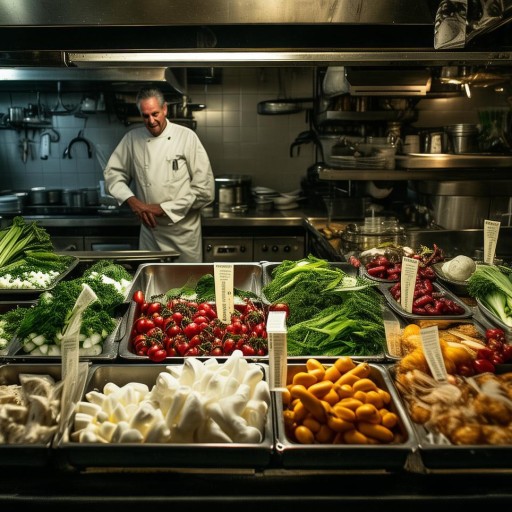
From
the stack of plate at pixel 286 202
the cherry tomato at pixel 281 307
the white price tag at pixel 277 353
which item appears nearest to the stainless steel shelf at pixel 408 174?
the stack of plate at pixel 286 202

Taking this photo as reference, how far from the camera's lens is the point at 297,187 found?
6.63 m

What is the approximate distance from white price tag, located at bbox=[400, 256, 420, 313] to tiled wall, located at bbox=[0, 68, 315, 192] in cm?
436

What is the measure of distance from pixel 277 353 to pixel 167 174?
3.61 m

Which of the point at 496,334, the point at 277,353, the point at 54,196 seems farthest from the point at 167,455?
the point at 54,196

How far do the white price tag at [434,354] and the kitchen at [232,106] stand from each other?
323mm

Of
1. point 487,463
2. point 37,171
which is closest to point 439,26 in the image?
point 487,463

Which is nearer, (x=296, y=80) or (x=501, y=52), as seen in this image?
(x=501, y=52)

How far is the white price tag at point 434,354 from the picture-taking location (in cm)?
166

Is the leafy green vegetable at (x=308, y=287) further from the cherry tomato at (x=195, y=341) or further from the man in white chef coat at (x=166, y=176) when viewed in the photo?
the man in white chef coat at (x=166, y=176)

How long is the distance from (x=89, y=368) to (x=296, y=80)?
17.2 ft

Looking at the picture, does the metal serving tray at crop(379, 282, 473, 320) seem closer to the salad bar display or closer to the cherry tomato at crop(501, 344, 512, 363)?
the salad bar display

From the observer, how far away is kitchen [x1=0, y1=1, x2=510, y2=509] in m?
1.40

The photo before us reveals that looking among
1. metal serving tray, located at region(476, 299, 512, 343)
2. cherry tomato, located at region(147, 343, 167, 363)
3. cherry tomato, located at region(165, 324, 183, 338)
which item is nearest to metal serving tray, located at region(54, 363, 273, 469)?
cherry tomato, located at region(147, 343, 167, 363)

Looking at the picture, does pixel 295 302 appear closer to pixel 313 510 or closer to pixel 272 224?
pixel 313 510
